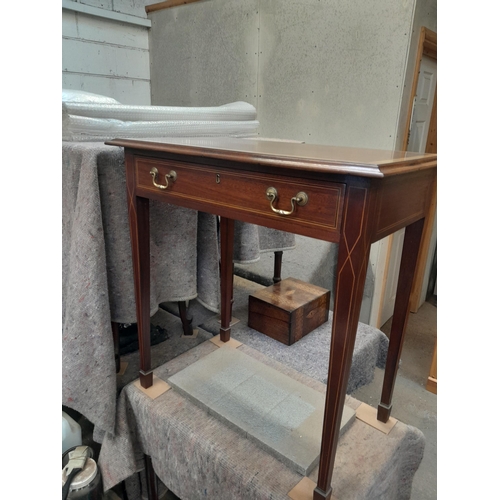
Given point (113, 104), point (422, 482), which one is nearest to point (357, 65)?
point (113, 104)

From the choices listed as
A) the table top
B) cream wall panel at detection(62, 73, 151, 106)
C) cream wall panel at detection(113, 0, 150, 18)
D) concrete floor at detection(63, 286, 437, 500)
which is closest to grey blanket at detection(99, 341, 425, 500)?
concrete floor at detection(63, 286, 437, 500)

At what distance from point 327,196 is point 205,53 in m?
2.51

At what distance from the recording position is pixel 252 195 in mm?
818

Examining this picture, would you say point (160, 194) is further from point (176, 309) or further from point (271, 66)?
point (271, 66)

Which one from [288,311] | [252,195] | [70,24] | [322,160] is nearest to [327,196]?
[322,160]

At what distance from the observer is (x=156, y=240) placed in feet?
4.42

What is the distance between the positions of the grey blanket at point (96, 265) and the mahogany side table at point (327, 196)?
0.11 m

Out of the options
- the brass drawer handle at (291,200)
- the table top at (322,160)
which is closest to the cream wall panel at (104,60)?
the table top at (322,160)

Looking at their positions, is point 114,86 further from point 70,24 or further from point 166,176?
point 166,176

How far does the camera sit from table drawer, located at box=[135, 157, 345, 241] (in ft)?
2.36

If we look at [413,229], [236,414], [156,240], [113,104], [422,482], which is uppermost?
[113,104]

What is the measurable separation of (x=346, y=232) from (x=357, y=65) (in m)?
1.67

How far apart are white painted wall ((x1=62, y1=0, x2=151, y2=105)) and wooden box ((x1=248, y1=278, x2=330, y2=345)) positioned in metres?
2.37

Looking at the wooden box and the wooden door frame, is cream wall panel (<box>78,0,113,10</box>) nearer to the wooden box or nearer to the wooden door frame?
the wooden door frame
